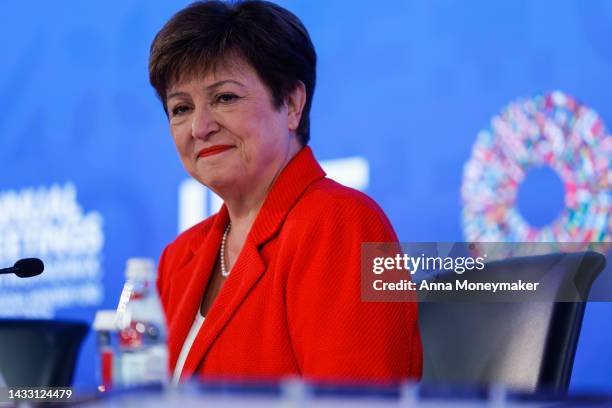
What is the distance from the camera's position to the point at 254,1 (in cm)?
178

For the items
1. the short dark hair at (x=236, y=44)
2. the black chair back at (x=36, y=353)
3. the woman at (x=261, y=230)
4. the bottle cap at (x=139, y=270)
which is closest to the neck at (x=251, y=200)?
the woman at (x=261, y=230)

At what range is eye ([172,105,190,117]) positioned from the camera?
175 centimetres

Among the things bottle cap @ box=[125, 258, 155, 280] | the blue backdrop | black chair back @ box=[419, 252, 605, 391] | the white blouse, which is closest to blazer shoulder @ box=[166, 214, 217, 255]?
the white blouse

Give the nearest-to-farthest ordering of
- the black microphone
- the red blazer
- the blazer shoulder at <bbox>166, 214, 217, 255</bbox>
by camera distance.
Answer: the black microphone, the red blazer, the blazer shoulder at <bbox>166, 214, 217, 255</bbox>

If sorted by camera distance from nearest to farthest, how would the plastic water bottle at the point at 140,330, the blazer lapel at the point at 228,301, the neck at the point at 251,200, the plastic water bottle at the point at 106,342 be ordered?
the plastic water bottle at the point at 140,330
the plastic water bottle at the point at 106,342
the blazer lapel at the point at 228,301
the neck at the point at 251,200

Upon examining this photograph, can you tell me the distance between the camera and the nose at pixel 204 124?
171 centimetres

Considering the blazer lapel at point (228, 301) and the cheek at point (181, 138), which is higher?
the cheek at point (181, 138)

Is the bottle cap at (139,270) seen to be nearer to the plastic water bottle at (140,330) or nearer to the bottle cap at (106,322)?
the plastic water bottle at (140,330)

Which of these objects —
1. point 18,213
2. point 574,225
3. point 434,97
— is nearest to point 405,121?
point 434,97

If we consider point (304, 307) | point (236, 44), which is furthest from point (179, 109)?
point (304, 307)

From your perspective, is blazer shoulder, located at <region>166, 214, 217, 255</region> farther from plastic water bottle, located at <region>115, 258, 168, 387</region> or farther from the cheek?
plastic water bottle, located at <region>115, 258, 168, 387</region>

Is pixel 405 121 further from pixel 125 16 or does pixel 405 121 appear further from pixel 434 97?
pixel 125 16

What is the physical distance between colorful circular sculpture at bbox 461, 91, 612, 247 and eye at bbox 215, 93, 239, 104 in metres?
0.93

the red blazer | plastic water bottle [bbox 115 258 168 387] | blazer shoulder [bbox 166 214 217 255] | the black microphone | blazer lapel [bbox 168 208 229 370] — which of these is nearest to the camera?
plastic water bottle [bbox 115 258 168 387]
